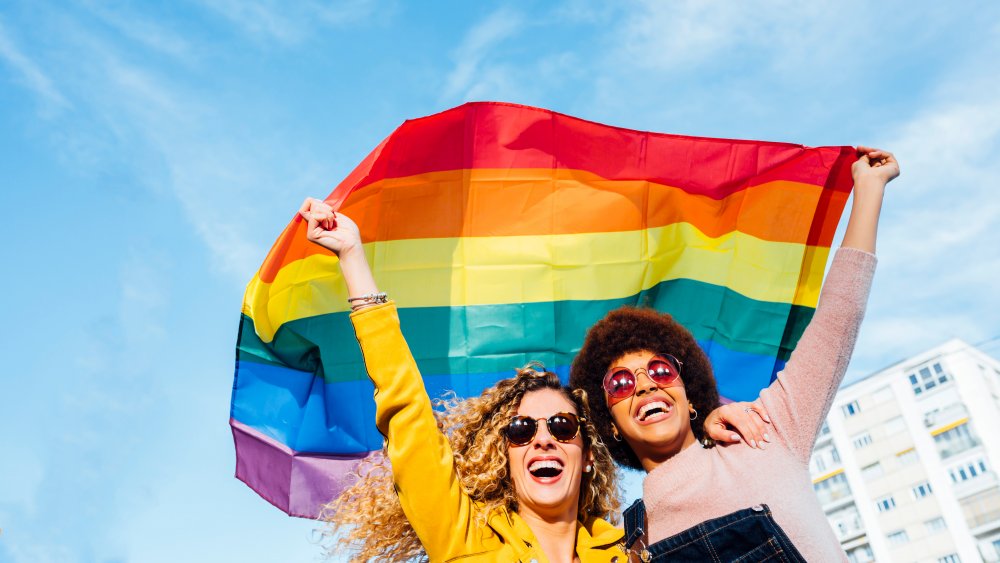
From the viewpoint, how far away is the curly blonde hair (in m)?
4.40

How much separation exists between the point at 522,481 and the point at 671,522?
0.88 metres

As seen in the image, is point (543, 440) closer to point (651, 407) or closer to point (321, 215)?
point (651, 407)

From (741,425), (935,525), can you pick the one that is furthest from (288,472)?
(935,525)

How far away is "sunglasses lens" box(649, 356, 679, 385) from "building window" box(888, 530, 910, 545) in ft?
166

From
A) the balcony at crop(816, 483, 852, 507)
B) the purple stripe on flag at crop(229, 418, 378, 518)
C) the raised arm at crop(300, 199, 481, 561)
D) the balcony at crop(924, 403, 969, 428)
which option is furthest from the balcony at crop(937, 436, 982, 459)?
the raised arm at crop(300, 199, 481, 561)

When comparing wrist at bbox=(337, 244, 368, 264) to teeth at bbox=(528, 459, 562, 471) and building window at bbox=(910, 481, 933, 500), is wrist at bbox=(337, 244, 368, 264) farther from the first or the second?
building window at bbox=(910, 481, 933, 500)

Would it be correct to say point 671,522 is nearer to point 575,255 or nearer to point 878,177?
point 878,177

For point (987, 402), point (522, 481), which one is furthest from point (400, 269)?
point (987, 402)

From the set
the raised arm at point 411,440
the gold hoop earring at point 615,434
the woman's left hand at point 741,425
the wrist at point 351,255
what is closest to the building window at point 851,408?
the gold hoop earring at point 615,434

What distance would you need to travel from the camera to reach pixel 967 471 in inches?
1834

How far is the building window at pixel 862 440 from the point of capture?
52031 mm

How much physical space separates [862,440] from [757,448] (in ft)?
177

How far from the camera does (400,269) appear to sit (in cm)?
652

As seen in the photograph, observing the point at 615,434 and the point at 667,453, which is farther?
the point at 615,434
